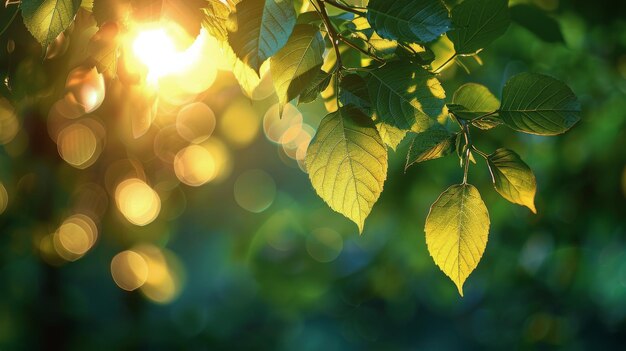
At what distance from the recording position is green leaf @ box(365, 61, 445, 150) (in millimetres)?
488

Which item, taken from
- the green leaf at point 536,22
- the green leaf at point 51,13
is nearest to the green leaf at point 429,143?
the green leaf at point 51,13

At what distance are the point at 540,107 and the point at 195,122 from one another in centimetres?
408

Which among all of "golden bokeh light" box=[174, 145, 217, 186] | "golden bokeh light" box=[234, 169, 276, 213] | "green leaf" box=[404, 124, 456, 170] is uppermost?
"green leaf" box=[404, 124, 456, 170]

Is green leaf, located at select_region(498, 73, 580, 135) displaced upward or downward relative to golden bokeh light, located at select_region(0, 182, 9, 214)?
upward

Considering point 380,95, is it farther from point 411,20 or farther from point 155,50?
point 155,50

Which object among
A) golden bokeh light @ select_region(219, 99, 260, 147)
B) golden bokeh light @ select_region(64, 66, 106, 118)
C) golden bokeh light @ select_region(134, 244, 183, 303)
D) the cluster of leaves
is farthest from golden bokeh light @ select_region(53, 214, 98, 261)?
the cluster of leaves

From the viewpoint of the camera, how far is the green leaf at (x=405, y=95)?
49 centimetres

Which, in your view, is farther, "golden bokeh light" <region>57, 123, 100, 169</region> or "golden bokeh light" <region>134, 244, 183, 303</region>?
"golden bokeh light" <region>134, 244, 183, 303</region>

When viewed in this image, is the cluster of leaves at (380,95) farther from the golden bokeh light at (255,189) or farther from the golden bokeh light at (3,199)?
the golden bokeh light at (255,189)

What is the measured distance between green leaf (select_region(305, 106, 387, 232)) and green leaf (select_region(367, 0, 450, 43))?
0.21 feet

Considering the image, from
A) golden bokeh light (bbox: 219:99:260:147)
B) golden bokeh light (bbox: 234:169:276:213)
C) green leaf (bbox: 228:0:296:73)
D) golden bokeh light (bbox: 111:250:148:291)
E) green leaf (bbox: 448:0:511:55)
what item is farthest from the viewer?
golden bokeh light (bbox: 234:169:276:213)

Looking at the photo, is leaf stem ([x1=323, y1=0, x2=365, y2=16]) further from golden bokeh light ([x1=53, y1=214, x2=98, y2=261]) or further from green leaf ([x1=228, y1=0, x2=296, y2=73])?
golden bokeh light ([x1=53, y1=214, x2=98, y2=261])

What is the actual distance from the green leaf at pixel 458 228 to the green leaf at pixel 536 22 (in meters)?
0.82

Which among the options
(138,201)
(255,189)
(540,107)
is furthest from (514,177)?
(255,189)
